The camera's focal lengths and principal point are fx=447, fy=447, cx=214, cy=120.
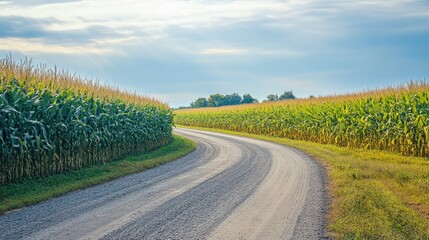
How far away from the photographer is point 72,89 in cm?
1808

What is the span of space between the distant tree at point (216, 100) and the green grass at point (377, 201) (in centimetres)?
9705

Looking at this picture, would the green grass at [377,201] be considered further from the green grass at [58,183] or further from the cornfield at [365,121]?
the green grass at [58,183]

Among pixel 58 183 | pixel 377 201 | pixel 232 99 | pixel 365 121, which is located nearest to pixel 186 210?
pixel 377 201

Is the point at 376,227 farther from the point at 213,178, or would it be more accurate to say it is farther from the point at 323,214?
the point at 213,178

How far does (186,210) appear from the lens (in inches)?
360

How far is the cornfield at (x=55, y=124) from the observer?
1294 cm

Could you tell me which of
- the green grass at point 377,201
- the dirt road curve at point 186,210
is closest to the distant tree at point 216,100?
the green grass at point 377,201

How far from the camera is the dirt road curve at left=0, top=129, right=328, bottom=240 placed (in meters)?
7.63

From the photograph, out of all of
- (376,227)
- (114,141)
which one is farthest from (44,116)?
Result: (376,227)

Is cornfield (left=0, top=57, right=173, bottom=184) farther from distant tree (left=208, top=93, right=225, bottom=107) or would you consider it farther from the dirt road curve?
distant tree (left=208, top=93, right=225, bottom=107)

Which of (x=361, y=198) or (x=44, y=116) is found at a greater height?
(x=44, y=116)

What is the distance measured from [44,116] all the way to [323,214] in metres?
9.48

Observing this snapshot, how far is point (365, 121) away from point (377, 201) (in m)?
16.5

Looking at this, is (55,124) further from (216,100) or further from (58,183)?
(216,100)
